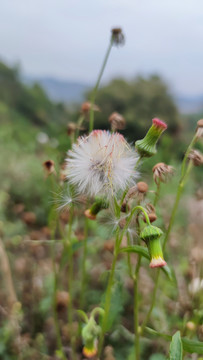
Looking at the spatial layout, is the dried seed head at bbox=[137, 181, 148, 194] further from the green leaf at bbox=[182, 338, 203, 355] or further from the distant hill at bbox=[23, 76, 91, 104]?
the distant hill at bbox=[23, 76, 91, 104]

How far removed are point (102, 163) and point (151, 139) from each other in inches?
2.7

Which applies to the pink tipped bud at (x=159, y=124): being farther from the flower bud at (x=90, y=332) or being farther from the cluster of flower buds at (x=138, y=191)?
the flower bud at (x=90, y=332)

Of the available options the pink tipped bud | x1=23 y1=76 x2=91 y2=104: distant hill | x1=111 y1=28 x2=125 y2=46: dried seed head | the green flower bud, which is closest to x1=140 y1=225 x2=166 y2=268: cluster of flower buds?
the green flower bud

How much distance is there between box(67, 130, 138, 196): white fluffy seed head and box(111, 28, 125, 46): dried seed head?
187mm

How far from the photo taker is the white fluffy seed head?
1.35 ft

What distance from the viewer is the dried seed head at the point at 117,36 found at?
527 mm

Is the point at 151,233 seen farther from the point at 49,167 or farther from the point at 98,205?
the point at 49,167

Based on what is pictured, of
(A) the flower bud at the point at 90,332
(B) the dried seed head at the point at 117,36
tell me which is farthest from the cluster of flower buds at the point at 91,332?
(B) the dried seed head at the point at 117,36

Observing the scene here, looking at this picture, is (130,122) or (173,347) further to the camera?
(130,122)

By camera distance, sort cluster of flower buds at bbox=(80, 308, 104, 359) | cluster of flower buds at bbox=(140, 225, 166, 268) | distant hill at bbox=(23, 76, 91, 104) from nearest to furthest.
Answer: cluster of flower buds at bbox=(140, 225, 166, 268) → cluster of flower buds at bbox=(80, 308, 104, 359) → distant hill at bbox=(23, 76, 91, 104)

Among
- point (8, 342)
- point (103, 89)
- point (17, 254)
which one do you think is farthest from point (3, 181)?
point (103, 89)

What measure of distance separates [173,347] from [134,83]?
432 centimetres

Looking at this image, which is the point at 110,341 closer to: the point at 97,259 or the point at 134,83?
the point at 97,259

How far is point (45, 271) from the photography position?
3.23 feet
